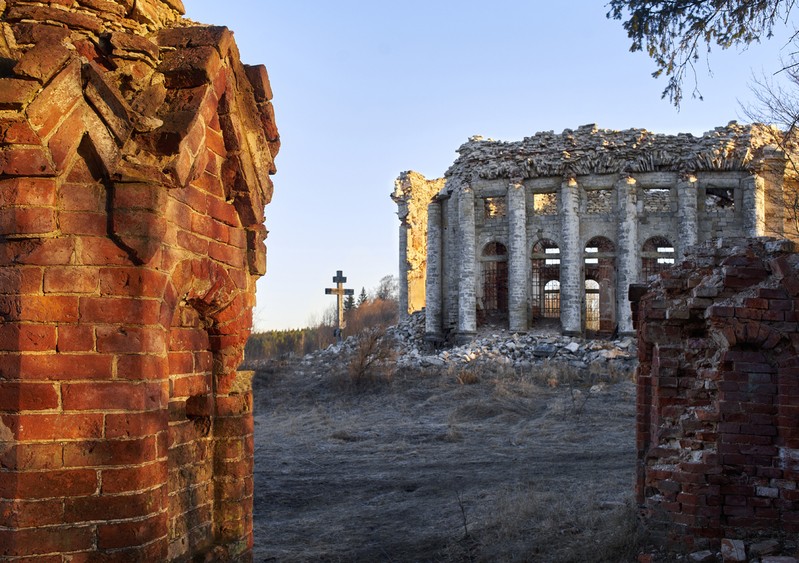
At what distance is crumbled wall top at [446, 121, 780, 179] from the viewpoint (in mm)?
25891

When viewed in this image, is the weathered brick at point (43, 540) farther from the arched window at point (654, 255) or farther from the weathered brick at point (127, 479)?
the arched window at point (654, 255)

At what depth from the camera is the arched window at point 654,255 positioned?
86.7 feet

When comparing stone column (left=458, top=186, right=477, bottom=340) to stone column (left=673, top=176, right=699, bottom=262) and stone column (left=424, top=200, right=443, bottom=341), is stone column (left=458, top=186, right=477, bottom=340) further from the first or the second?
stone column (left=673, top=176, right=699, bottom=262)

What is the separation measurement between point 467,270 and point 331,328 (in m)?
20.5

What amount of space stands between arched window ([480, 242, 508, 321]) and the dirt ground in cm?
865

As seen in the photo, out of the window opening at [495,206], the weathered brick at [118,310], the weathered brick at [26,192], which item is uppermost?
the window opening at [495,206]

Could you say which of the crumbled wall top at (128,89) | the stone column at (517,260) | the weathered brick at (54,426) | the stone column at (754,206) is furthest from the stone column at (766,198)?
the weathered brick at (54,426)

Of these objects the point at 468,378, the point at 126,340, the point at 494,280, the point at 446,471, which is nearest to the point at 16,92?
the point at 126,340

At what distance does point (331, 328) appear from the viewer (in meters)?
46.9

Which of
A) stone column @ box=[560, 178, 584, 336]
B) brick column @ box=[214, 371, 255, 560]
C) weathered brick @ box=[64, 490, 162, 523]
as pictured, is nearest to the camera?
weathered brick @ box=[64, 490, 162, 523]

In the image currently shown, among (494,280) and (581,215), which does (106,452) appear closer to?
(581,215)

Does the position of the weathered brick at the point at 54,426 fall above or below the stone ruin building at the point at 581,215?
below

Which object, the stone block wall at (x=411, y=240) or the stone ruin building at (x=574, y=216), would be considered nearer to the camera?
the stone ruin building at (x=574, y=216)

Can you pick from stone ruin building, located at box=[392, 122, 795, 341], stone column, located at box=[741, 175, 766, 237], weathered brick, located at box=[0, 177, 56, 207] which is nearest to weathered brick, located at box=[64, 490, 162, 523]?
weathered brick, located at box=[0, 177, 56, 207]
